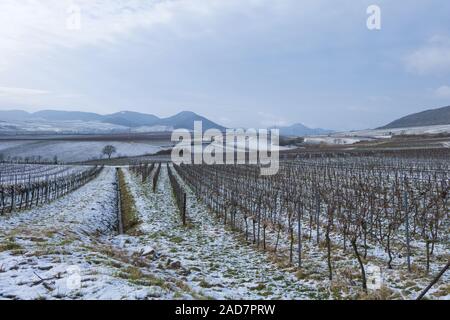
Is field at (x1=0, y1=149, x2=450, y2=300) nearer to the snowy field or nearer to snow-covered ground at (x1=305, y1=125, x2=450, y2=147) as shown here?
the snowy field

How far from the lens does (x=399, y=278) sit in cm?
821

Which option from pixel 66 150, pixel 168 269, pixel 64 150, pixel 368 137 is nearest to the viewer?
pixel 168 269

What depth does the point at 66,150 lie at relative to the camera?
102 m

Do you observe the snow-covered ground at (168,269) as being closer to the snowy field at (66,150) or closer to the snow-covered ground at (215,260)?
the snow-covered ground at (215,260)

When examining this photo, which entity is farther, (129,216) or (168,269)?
(129,216)

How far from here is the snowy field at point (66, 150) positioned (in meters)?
94.2

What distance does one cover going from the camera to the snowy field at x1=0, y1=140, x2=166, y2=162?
9421 centimetres

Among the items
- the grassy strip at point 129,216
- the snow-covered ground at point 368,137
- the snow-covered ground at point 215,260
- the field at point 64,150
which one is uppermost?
the snow-covered ground at point 368,137

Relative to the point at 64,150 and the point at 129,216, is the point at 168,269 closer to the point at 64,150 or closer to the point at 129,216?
the point at 129,216

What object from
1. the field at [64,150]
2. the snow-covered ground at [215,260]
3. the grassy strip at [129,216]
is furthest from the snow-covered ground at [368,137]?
the snow-covered ground at [215,260]

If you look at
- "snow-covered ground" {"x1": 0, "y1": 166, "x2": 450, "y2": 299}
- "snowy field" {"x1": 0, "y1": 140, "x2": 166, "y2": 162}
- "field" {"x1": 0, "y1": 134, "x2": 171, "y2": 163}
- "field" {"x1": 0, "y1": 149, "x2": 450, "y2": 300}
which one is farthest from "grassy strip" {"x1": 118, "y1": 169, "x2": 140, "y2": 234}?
"snowy field" {"x1": 0, "y1": 140, "x2": 166, "y2": 162}

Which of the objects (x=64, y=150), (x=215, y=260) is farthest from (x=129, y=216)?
(x=64, y=150)
